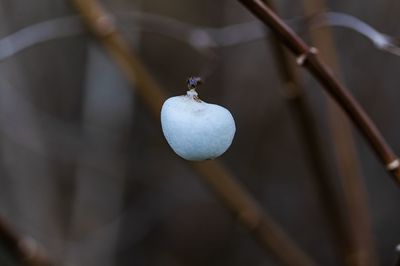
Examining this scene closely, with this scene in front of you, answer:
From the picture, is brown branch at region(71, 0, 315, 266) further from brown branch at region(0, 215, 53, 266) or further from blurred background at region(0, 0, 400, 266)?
blurred background at region(0, 0, 400, 266)

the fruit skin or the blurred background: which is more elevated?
the blurred background

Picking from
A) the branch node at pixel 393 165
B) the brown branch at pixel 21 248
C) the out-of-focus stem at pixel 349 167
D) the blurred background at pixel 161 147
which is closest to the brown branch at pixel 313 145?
the out-of-focus stem at pixel 349 167

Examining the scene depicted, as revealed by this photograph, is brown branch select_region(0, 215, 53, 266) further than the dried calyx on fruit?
Yes

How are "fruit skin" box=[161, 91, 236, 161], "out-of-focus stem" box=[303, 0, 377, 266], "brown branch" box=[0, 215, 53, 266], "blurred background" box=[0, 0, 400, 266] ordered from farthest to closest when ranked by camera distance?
"blurred background" box=[0, 0, 400, 266]
"out-of-focus stem" box=[303, 0, 377, 266]
"brown branch" box=[0, 215, 53, 266]
"fruit skin" box=[161, 91, 236, 161]

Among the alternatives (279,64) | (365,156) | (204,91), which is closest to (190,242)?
(204,91)

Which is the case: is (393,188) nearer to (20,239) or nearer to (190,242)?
(190,242)

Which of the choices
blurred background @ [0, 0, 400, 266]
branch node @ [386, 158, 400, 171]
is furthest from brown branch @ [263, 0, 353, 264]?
blurred background @ [0, 0, 400, 266]

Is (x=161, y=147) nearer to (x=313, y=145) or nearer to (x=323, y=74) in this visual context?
(x=313, y=145)

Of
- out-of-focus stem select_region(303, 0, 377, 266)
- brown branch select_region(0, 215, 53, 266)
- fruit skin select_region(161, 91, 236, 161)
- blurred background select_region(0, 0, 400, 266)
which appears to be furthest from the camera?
blurred background select_region(0, 0, 400, 266)
